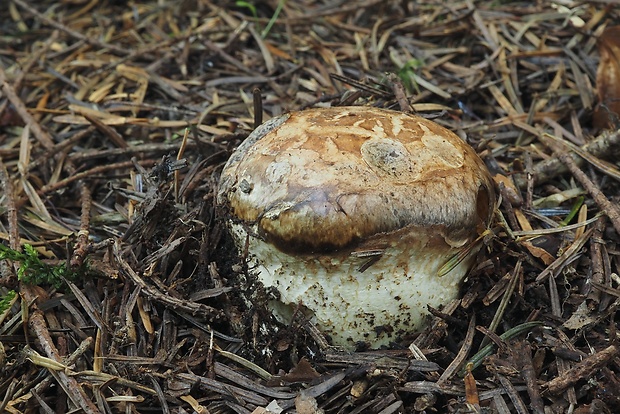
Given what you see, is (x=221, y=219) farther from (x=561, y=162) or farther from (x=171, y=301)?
(x=561, y=162)

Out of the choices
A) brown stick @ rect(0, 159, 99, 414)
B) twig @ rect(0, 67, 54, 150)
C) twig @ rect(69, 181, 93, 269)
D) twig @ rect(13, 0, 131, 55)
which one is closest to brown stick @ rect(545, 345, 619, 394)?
brown stick @ rect(0, 159, 99, 414)

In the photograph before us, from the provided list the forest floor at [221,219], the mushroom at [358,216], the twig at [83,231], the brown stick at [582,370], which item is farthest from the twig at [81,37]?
the brown stick at [582,370]

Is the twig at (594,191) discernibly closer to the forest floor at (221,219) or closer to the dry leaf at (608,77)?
the forest floor at (221,219)

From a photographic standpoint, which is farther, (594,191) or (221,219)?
(594,191)

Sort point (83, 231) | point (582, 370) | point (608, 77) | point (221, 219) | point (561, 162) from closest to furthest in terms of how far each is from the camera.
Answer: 1. point (582, 370)
2. point (221, 219)
3. point (83, 231)
4. point (561, 162)
5. point (608, 77)

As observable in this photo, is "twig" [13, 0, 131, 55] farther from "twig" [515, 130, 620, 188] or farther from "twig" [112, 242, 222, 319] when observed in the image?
"twig" [515, 130, 620, 188]

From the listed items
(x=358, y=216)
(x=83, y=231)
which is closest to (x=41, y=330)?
(x=83, y=231)
